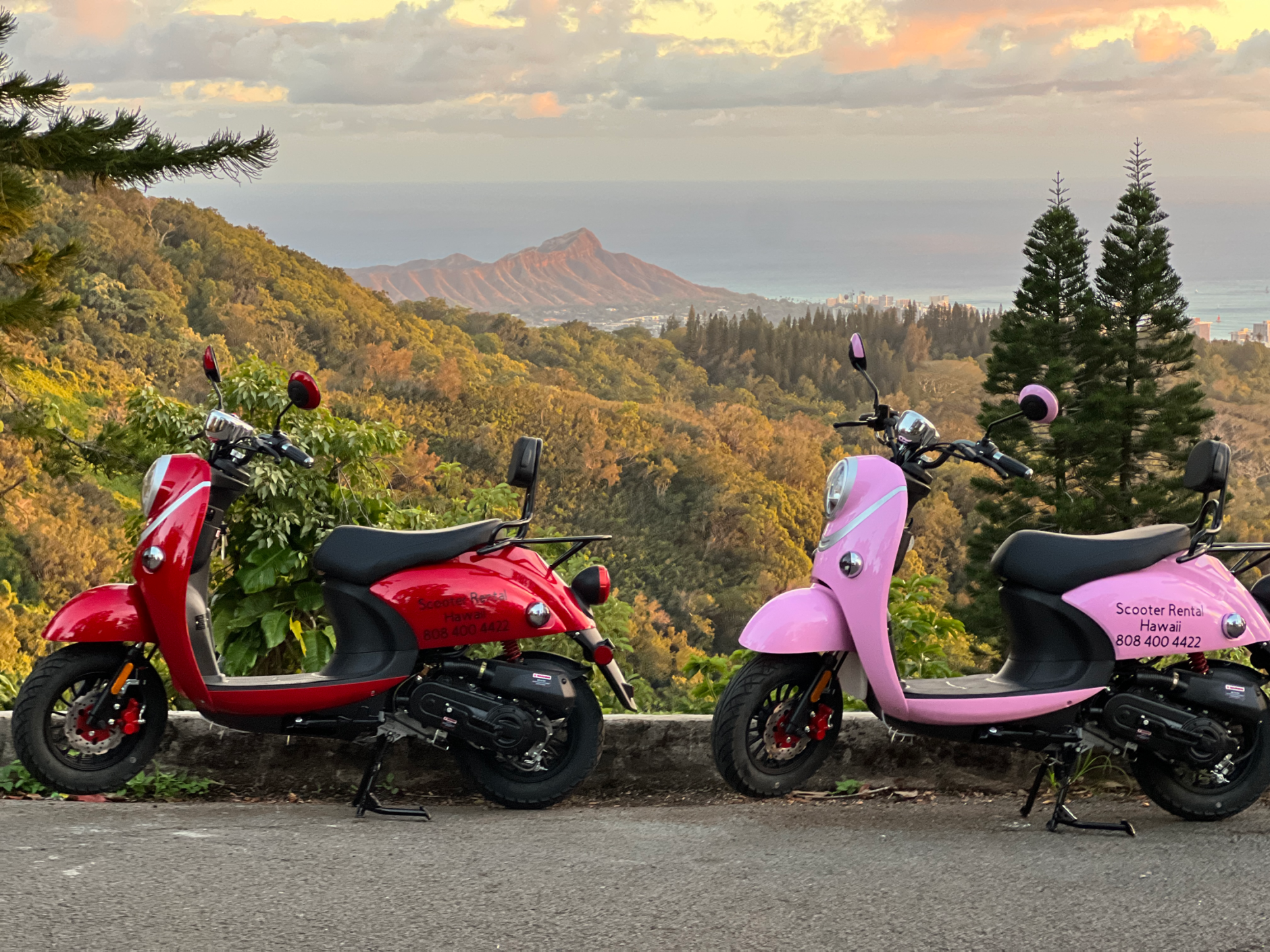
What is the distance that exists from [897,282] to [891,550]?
147m

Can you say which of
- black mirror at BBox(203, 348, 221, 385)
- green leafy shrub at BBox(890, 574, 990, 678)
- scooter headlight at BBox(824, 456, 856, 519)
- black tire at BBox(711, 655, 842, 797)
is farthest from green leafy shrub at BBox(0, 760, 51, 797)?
green leafy shrub at BBox(890, 574, 990, 678)

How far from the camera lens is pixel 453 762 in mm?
4184

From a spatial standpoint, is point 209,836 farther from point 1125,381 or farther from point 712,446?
point 712,446

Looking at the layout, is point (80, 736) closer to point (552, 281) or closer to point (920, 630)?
point (920, 630)

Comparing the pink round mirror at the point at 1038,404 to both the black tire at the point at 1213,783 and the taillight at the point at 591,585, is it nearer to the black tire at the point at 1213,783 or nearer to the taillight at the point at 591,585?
the black tire at the point at 1213,783

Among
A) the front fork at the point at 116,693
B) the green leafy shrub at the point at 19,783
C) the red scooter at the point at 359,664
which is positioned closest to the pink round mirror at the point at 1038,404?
the red scooter at the point at 359,664

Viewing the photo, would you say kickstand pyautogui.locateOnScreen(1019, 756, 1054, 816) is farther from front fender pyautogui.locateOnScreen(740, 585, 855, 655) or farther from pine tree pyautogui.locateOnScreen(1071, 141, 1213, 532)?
pine tree pyautogui.locateOnScreen(1071, 141, 1213, 532)

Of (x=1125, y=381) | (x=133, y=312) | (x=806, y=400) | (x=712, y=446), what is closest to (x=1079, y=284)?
(x=1125, y=381)

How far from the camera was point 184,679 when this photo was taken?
12.7ft

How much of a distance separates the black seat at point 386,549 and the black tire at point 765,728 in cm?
86

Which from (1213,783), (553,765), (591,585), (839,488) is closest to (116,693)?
(553,765)

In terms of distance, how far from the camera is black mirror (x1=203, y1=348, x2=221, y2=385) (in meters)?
3.98

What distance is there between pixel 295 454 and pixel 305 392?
0.19 metres

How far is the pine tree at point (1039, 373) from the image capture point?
4338 centimetres
